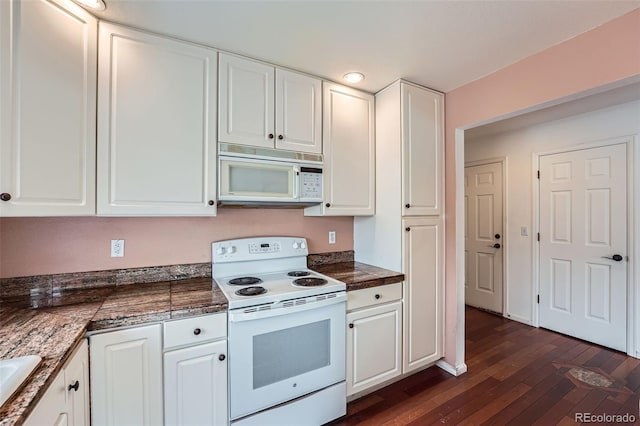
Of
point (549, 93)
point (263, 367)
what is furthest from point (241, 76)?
point (549, 93)

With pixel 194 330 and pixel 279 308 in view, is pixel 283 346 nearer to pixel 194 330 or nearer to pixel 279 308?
pixel 279 308

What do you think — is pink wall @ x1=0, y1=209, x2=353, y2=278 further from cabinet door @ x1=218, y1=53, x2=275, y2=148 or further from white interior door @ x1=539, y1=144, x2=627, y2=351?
white interior door @ x1=539, y1=144, x2=627, y2=351

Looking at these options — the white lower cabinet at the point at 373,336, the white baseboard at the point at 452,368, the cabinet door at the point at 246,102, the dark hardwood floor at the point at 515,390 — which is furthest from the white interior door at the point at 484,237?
the cabinet door at the point at 246,102

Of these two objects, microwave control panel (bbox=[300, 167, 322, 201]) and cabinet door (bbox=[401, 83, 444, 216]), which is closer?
microwave control panel (bbox=[300, 167, 322, 201])

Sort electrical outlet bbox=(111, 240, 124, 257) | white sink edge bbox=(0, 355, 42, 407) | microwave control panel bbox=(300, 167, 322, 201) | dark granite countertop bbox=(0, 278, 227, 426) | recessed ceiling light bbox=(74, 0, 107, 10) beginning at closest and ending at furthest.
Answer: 1. white sink edge bbox=(0, 355, 42, 407)
2. dark granite countertop bbox=(0, 278, 227, 426)
3. recessed ceiling light bbox=(74, 0, 107, 10)
4. electrical outlet bbox=(111, 240, 124, 257)
5. microwave control panel bbox=(300, 167, 322, 201)

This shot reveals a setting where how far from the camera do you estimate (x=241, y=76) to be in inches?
71.7

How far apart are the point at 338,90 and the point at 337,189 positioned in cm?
80

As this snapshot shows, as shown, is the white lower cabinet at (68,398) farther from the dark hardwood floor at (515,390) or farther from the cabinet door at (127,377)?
the dark hardwood floor at (515,390)

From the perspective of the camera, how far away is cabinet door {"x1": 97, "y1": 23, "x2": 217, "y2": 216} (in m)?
1.49

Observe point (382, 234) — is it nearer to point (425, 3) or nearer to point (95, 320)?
point (425, 3)

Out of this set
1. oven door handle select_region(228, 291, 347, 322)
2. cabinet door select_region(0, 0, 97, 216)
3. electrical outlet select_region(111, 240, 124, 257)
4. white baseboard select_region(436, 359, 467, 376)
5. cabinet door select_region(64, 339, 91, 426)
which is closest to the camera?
cabinet door select_region(64, 339, 91, 426)

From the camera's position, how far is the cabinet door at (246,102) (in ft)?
5.82

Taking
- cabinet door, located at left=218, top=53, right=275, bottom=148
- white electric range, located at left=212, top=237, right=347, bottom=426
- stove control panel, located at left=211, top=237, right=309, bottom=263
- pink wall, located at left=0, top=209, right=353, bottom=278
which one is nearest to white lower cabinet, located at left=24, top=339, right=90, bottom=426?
white electric range, located at left=212, top=237, right=347, bottom=426

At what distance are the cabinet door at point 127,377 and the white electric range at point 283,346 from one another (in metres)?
0.36
